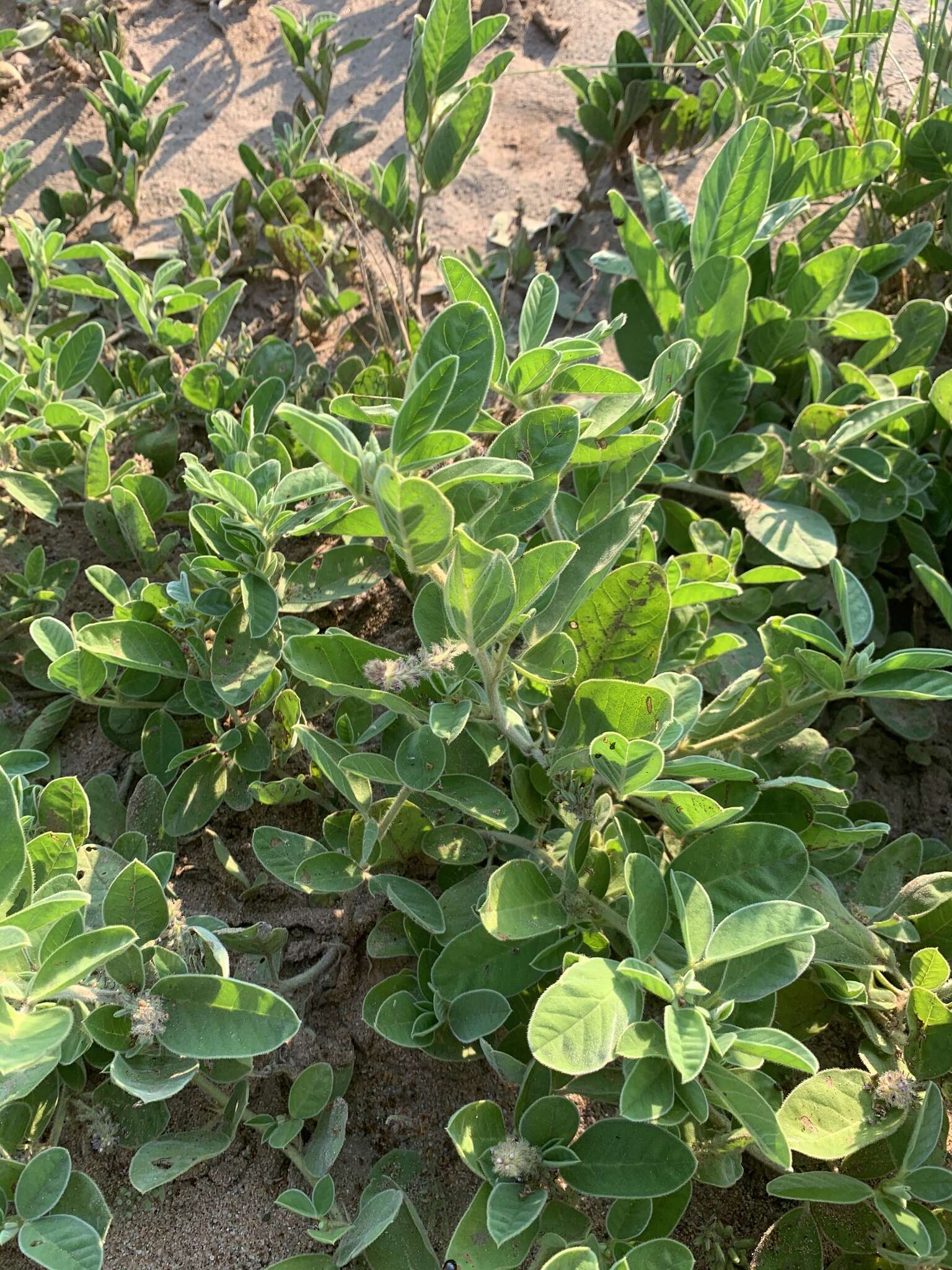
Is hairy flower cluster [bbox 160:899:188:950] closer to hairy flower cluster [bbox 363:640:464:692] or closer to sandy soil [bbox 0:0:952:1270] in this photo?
sandy soil [bbox 0:0:952:1270]

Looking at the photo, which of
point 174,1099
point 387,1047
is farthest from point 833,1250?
point 174,1099

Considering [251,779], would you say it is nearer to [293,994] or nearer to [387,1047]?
[293,994]

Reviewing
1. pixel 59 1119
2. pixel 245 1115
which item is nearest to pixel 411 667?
pixel 245 1115

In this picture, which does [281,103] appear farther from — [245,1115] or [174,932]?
[245,1115]

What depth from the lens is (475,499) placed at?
4.64 ft

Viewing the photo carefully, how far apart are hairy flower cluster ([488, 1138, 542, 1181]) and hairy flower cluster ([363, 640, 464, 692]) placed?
0.65m

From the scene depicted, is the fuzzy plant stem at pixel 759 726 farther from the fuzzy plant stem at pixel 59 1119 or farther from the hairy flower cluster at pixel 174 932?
the fuzzy plant stem at pixel 59 1119

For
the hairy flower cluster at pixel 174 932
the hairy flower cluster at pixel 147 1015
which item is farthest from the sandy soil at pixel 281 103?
the hairy flower cluster at pixel 147 1015

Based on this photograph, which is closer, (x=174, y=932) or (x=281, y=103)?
(x=174, y=932)

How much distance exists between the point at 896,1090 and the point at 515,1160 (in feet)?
1.86

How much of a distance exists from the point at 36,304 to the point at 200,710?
1240mm

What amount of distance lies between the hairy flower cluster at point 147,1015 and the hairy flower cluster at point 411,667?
1.69 feet

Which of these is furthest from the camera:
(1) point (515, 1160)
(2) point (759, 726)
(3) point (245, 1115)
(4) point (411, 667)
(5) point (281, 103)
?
(5) point (281, 103)

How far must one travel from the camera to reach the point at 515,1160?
4.55ft
